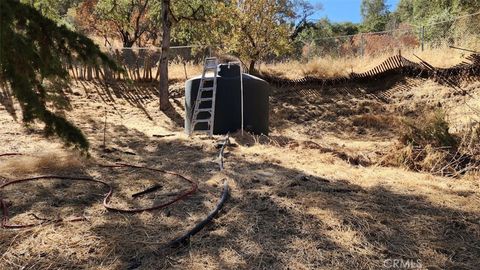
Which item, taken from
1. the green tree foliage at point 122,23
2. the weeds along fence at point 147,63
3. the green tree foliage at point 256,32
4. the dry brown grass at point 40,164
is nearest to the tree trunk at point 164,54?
the weeds along fence at point 147,63

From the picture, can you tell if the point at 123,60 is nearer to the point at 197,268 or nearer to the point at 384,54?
the point at 384,54

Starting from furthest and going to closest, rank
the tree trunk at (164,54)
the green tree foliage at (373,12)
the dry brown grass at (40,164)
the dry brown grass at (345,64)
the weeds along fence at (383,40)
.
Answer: the green tree foliage at (373,12) < the weeds along fence at (383,40) < the dry brown grass at (345,64) < the tree trunk at (164,54) < the dry brown grass at (40,164)

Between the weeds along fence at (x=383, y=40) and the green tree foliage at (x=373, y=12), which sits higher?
the green tree foliage at (x=373, y=12)

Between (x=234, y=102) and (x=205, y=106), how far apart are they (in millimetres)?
673

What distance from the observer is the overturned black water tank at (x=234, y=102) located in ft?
27.3

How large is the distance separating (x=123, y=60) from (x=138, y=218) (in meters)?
13.0

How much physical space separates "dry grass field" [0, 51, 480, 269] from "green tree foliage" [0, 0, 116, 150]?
0.80 m

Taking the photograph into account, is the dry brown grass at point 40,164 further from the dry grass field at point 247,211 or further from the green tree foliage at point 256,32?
the green tree foliage at point 256,32

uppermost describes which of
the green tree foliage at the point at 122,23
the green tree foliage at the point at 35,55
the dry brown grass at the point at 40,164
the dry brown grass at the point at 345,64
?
the green tree foliage at the point at 122,23

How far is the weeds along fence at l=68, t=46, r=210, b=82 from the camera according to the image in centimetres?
1477

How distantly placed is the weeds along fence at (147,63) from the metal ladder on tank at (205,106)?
6014 mm

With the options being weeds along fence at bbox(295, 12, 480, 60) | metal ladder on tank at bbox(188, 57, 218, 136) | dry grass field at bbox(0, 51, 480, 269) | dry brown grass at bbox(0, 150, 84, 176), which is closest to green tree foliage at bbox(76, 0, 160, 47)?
weeds along fence at bbox(295, 12, 480, 60)

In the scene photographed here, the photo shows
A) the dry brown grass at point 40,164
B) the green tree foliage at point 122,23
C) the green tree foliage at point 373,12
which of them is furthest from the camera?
the green tree foliage at point 373,12

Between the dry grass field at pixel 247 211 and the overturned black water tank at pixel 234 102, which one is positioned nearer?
the dry grass field at pixel 247 211
